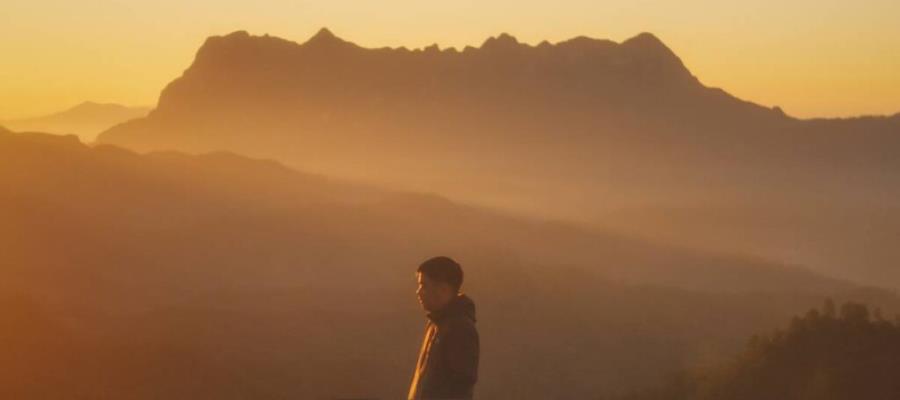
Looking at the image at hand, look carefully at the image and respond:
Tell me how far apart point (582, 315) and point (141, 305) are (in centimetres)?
4365

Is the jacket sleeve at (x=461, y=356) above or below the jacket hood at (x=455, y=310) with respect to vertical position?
below

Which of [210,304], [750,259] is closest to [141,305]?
[210,304]

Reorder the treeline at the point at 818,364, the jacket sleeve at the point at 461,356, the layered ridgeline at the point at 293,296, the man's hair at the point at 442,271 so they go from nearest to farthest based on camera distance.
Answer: the jacket sleeve at the point at 461,356, the man's hair at the point at 442,271, the treeline at the point at 818,364, the layered ridgeline at the point at 293,296

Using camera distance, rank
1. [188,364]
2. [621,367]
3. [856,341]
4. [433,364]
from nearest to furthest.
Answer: [433,364] < [856,341] < [188,364] < [621,367]

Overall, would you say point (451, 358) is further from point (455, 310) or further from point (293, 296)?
point (293, 296)

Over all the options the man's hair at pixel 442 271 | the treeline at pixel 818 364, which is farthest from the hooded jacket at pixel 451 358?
the treeline at pixel 818 364

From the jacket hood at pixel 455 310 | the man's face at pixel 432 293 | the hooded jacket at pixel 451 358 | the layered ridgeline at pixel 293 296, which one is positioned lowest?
the hooded jacket at pixel 451 358

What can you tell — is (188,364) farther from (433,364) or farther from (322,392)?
(433,364)

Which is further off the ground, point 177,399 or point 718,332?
point 718,332

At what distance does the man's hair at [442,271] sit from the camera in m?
6.84

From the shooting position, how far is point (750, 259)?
19850 centimetres

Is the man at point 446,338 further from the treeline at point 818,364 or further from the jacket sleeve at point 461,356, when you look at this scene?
the treeline at point 818,364

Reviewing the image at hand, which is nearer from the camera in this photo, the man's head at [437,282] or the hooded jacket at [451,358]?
the hooded jacket at [451,358]

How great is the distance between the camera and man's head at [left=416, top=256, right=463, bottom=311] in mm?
6844
